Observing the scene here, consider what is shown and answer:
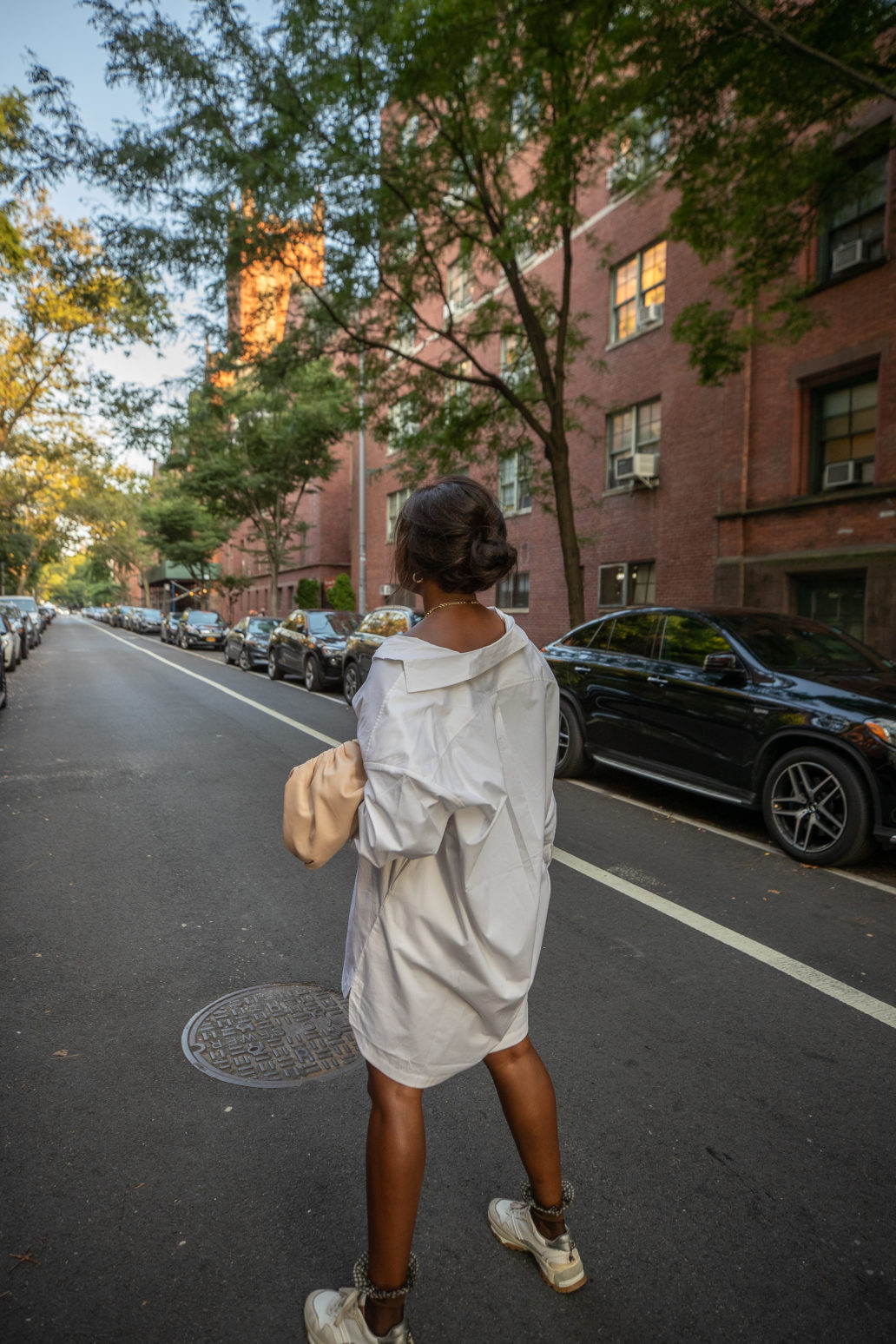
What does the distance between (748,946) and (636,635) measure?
382 cm

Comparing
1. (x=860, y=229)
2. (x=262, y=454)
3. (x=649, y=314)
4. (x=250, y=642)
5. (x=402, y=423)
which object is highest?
(x=649, y=314)

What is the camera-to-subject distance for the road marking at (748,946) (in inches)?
136

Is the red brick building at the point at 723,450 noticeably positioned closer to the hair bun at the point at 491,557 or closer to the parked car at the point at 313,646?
the parked car at the point at 313,646

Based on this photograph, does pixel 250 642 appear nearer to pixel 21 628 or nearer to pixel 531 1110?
pixel 21 628

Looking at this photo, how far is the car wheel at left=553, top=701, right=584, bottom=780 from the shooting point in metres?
7.91

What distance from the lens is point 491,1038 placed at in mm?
1869

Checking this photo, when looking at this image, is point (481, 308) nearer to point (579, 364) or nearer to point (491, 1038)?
point (579, 364)

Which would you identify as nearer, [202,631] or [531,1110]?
[531,1110]

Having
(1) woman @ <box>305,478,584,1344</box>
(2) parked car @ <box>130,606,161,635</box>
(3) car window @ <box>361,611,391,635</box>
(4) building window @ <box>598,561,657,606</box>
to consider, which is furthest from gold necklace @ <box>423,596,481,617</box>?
(2) parked car @ <box>130,606,161,635</box>

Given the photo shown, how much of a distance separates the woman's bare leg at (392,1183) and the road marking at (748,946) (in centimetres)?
243

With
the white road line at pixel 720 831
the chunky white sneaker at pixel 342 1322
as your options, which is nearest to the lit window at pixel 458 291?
the white road line at pixel 720 831

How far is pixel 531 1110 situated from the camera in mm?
1918

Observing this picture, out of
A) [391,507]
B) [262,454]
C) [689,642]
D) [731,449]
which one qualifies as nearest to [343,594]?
[391,507]

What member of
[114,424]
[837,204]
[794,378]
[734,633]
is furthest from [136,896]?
[114,424]
